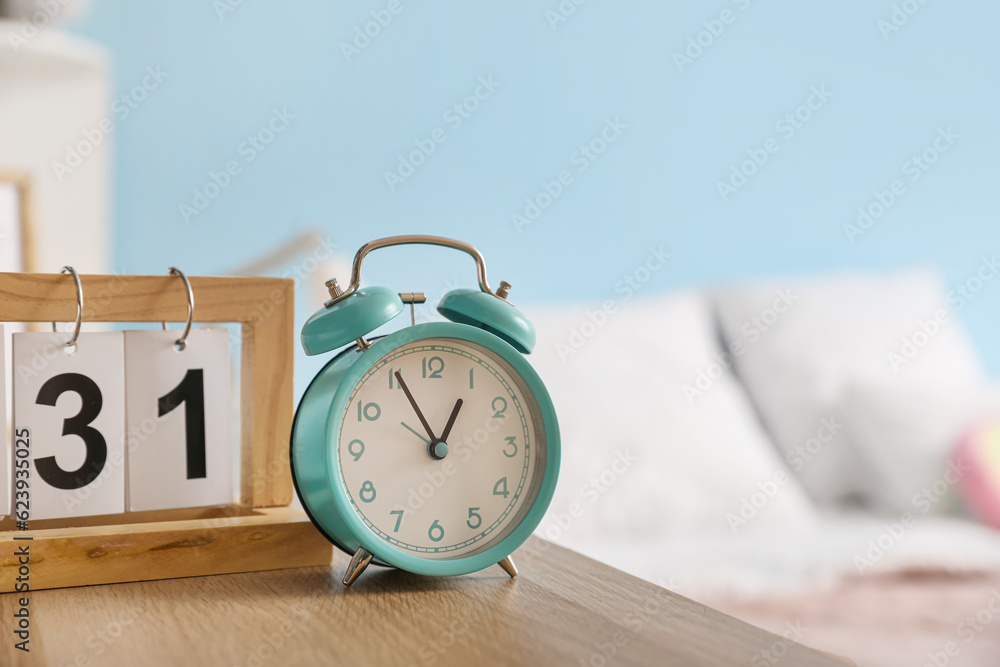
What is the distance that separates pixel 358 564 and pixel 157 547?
163 mm

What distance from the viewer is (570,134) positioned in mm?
2303

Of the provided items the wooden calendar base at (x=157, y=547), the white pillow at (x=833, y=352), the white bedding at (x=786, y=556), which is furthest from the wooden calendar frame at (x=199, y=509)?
the white pillow at (x=833, y=352)

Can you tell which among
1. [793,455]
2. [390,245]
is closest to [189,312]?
[390,245]

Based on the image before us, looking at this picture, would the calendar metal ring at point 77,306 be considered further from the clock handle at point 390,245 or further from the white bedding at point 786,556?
the white bedding at point 786,556

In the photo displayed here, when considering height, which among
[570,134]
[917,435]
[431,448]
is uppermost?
[570,134]

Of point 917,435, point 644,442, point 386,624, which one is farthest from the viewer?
point 917,435

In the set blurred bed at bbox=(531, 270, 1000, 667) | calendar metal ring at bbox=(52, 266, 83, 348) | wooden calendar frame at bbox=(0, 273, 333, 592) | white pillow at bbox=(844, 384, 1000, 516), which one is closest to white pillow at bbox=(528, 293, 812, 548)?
blurred bed at bbox=(531, 270, 1000, 667)

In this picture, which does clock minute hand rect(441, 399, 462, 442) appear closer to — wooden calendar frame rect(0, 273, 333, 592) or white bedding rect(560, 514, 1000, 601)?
wooden calendar frame rect(0, 273, 333, 592)

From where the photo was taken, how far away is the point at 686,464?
1.92 m

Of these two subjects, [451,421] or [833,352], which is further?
[833,352]

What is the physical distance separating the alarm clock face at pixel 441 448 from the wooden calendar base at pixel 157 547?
0.30 ft

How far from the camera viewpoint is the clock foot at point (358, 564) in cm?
66

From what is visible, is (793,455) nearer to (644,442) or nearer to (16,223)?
(644,442)

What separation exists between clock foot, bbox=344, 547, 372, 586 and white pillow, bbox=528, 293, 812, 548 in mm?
1177
